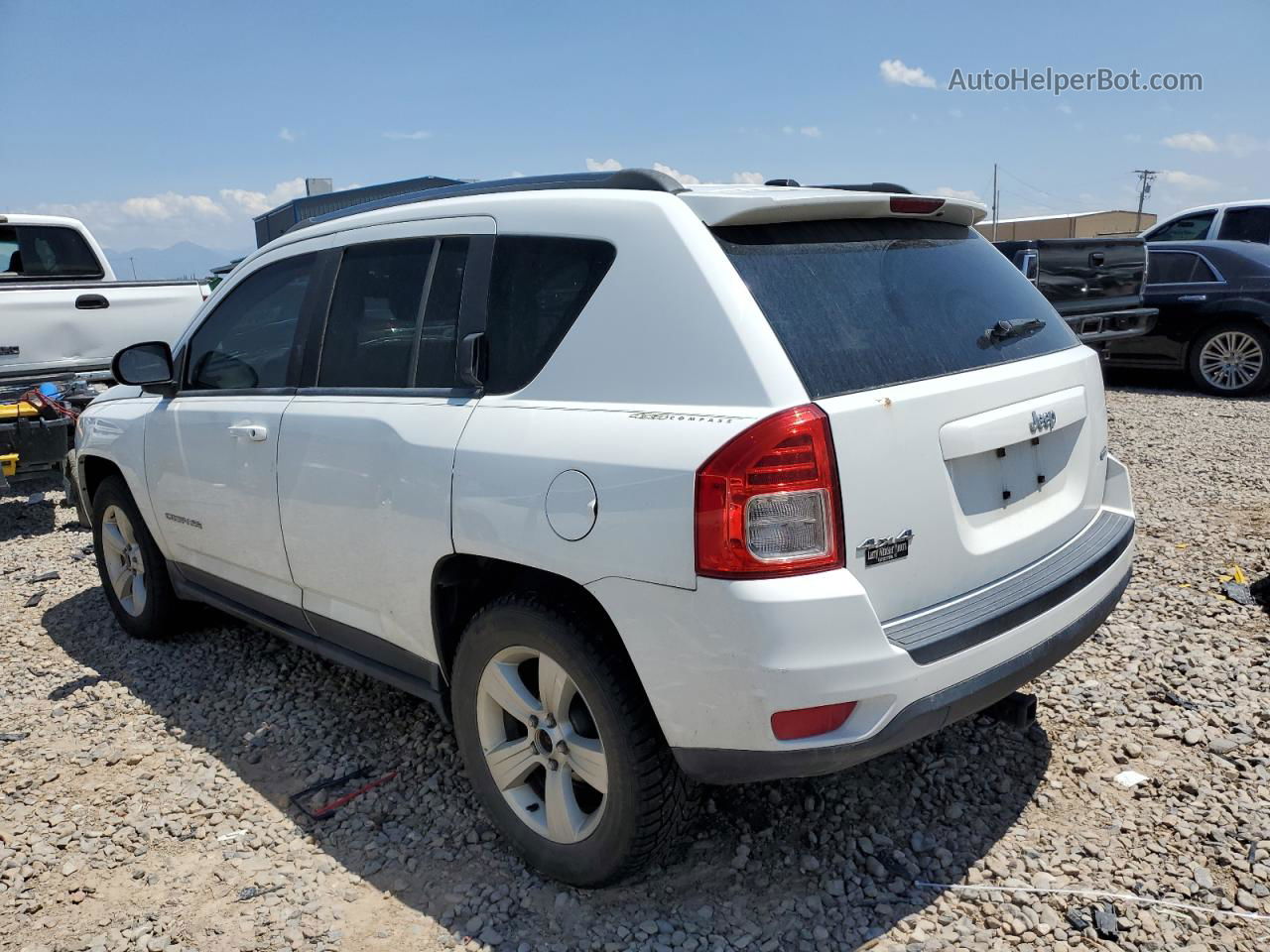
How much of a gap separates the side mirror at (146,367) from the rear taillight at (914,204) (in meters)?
3.02

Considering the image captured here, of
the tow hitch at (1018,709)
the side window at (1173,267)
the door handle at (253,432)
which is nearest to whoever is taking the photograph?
the tow hitch at (1018,709)

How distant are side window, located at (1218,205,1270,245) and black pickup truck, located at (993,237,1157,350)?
403 centimetres

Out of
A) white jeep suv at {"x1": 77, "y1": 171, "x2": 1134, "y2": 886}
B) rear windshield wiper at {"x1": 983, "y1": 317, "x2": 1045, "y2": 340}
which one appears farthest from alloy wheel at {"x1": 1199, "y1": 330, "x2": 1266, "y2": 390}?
rear windshield wiper at {"x1": 983, "y1": 317, "x2": 1045, "y2": 340}

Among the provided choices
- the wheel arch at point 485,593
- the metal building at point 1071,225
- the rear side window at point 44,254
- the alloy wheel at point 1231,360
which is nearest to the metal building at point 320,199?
the rear side window at point 44,254

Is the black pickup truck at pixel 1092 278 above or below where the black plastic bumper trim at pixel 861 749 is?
above

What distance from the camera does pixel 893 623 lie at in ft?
7.59

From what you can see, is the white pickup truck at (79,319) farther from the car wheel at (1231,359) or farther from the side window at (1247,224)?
the side window at (1247,224)

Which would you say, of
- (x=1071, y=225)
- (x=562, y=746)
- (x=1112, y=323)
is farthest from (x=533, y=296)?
(x=1071, y=225)

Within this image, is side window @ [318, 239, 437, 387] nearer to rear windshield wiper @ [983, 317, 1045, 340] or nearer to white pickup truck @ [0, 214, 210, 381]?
rear windshield wiper @ [983, 317, 1045, 340]

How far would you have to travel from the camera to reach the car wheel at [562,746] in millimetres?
2441

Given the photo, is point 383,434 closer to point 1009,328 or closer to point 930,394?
point 930,394

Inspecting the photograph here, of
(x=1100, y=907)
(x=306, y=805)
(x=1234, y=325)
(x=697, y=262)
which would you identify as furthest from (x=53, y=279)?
(x=1234, y=325)

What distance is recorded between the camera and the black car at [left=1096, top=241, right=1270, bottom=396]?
408 inches

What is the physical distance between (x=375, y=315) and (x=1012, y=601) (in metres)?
2.17
